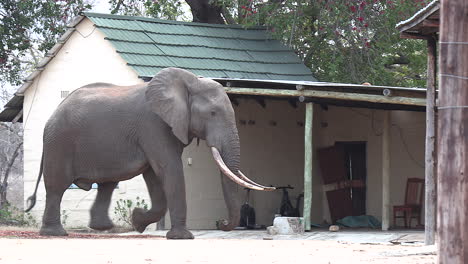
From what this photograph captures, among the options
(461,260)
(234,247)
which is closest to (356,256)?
(234,247)

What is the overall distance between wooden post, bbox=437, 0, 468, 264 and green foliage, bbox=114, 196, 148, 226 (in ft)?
39.3

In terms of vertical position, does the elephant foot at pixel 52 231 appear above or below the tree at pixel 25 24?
below

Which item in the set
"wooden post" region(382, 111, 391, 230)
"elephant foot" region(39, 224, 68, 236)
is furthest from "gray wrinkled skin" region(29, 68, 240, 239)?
"wooden post" region(382, 111, 391, 230)

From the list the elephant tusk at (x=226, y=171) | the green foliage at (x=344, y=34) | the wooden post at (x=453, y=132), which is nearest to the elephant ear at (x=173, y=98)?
the elephant tusk at (x=226, y=171)

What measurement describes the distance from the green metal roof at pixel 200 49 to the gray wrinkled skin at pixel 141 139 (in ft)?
10.2

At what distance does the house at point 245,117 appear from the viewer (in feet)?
68.6

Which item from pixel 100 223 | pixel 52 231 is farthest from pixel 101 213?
pixel 52 231

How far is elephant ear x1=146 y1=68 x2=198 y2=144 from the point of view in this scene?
16.3 m

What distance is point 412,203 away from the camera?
21.6 metres

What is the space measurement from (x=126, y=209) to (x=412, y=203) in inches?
220

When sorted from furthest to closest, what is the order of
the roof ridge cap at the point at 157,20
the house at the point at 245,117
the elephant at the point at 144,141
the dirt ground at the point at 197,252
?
the roof ridge cap at the point at 157,20 < the house at the point at 245,117 < the elephant at the point at 144,141 < the dirt ground at the point at 197,252

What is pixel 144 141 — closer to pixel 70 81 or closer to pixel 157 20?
pixel 70 81

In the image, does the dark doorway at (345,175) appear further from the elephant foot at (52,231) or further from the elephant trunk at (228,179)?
the elephant foot at (52,231)

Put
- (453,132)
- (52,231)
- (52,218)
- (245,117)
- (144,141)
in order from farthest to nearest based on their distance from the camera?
(245,117) < (52,218) < (52,231) < (144,141) < (453,132)
